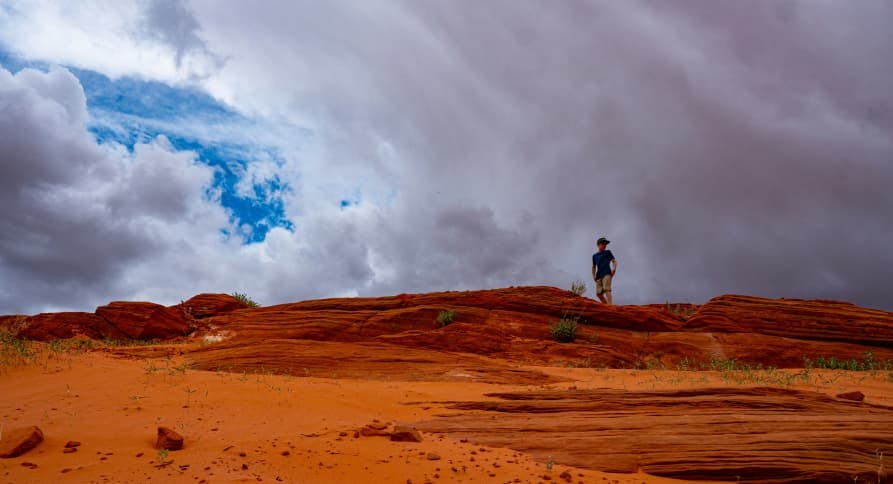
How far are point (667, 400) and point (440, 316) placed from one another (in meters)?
9.74

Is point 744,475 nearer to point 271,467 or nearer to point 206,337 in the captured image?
point 271,467

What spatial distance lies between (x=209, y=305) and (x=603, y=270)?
13.7 m

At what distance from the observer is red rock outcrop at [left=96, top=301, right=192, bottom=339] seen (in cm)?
1747

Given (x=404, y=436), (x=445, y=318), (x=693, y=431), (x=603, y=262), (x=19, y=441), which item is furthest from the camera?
(x=603, y=262)

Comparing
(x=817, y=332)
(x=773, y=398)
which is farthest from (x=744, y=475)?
(x=817, y=332)

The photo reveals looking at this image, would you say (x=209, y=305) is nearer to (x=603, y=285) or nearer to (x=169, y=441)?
(x=603, y=285)

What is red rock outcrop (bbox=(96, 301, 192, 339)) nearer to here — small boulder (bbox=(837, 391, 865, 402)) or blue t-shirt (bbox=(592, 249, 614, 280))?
blue t-shirt (bbox=(592, 249, 614, 280))

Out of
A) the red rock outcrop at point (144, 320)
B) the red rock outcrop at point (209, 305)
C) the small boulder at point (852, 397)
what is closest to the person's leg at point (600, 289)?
the small boulder at point (852, 397)

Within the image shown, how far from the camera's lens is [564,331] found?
16984mm

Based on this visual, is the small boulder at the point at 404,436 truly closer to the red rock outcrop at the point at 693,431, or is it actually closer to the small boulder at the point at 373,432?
the small boulder at the point at 373,432

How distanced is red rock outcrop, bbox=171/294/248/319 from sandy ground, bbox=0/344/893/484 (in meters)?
7.26

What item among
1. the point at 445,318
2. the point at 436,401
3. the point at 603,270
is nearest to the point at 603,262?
the point at 603,270

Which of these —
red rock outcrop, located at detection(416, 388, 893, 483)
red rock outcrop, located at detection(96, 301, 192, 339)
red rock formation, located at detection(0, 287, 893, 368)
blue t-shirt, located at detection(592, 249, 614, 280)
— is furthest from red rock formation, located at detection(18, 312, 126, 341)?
blue t-shirt, located at detection(592, 249, 614, 280)

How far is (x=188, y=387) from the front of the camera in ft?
30.5
